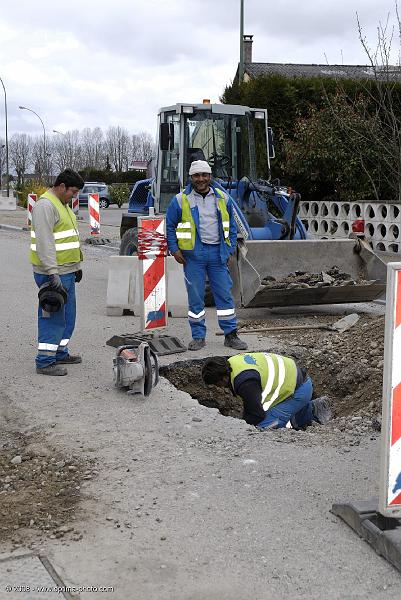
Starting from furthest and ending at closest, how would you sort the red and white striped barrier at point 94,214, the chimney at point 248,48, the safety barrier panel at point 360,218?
1. the chimney at point 248,48
2. the red and white striped barrier at point 94,214
3. the safety barrier panel at point 360,218

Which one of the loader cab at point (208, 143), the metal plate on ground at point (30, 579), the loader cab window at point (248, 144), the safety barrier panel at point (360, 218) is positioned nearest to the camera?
the metal plate on ground at point (30, 579)

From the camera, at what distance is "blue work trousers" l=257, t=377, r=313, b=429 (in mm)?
6402

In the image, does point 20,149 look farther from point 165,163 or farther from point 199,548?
point 199,548

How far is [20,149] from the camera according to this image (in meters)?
93.5

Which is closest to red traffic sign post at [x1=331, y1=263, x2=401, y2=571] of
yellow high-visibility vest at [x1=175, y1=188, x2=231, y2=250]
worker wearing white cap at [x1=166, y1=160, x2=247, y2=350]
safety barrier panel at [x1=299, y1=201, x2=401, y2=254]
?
worker wearing white cap at [x1=166, y1=160, x2=247, y2=350]

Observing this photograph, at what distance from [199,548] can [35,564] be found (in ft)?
2.54

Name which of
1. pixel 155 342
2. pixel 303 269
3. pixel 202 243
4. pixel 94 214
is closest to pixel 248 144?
pixel 303 269

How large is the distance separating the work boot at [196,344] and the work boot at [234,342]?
0.26m

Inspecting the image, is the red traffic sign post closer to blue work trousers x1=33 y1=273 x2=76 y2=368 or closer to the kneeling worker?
the kneeling worker

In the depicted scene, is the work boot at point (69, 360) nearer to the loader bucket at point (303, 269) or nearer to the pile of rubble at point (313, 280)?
the loader bucket at point (303, 269)

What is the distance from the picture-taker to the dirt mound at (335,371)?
285 inches

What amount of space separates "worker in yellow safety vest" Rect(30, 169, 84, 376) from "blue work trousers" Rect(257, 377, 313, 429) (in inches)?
81.4

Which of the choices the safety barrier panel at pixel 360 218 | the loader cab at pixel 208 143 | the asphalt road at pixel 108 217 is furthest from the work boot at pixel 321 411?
the asphalt road at pixel 108 217

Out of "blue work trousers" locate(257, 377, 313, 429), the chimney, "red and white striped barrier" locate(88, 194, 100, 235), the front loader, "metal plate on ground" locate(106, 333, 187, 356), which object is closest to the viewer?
"blue work trousers" locate(257, 377, 313, 429)
